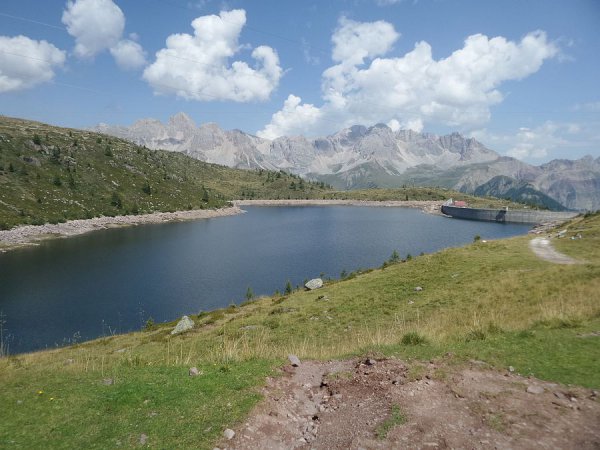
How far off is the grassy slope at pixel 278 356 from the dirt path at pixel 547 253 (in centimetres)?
368

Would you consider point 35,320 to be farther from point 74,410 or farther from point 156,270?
point 74,410

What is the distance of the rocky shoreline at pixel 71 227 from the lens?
351 ft

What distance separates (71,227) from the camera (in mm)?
130375

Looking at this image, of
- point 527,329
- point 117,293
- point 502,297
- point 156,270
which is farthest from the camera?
point 156,270

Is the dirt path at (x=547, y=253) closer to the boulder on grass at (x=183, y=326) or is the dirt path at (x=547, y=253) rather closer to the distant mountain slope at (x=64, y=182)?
the boulder on grass at (x=183, y=326)

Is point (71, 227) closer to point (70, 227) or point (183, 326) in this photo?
point (70, 227)

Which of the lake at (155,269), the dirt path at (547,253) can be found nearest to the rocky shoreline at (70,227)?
the lake at (155,269)

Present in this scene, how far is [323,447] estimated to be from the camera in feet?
32.9

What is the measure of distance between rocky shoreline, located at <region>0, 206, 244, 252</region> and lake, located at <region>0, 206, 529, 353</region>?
222 inches

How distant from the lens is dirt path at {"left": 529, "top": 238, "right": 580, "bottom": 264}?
115ft

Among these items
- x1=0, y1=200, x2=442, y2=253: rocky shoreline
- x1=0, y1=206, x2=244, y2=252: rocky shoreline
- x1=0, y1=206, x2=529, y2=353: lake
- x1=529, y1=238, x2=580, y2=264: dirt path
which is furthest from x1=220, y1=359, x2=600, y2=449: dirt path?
x1=0, y1=206, x2=244, y2=252: rocky shoreline

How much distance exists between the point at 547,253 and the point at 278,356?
3591 centimetres

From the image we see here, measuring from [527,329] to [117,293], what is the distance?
2659 inches

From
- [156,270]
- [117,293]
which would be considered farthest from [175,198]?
[117,293]
